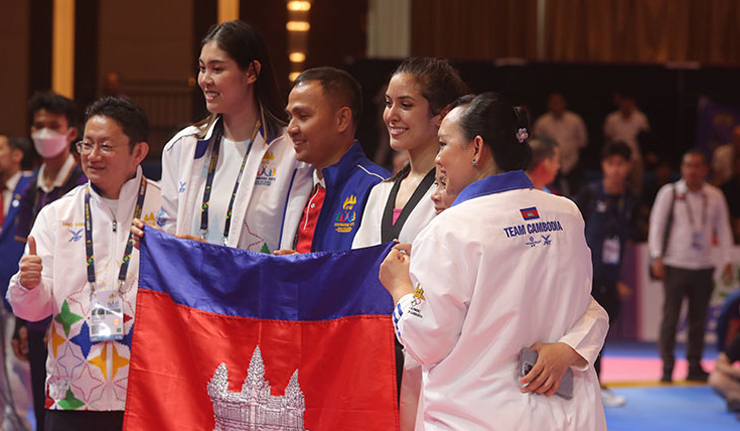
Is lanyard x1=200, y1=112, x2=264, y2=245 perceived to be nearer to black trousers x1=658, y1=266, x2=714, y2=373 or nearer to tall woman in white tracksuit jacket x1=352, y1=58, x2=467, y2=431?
tall woman in white tracksuit jacket x1=352, y1=58, x2=467, y2=431

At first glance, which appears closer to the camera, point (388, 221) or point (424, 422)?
point (424, 422)

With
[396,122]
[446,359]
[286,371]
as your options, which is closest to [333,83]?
[396,122]

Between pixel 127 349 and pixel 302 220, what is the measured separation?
75 cm

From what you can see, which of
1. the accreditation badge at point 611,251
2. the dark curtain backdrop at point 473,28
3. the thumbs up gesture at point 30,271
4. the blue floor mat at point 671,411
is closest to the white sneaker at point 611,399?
the blue floor mat at point 671,411

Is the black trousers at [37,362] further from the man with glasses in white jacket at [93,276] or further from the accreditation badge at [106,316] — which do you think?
the accreditation badge at [106,316]

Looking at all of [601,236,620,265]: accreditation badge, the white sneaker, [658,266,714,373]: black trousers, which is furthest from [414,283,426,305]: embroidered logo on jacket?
[658,266,714,373]: black trousers

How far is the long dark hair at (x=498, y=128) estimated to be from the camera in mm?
2396

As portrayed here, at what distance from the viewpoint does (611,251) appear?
6.61 m

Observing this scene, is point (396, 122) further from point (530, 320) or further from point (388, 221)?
point (530, 320)

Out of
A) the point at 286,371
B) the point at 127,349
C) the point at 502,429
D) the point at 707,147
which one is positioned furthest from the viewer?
the point at 707,147

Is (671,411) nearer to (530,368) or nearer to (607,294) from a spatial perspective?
(607,294)

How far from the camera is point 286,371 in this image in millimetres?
2848

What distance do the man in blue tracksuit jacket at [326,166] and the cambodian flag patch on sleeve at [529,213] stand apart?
922 mm

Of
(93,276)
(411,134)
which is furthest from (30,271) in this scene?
(411,134)
